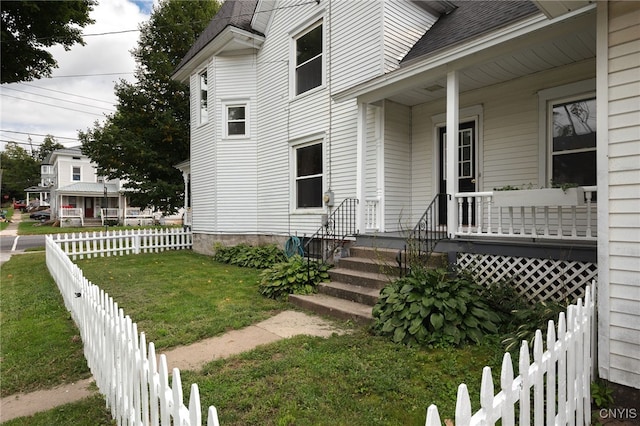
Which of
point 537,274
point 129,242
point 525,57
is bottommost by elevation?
point 129,242

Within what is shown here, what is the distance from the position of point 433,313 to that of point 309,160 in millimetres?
6206

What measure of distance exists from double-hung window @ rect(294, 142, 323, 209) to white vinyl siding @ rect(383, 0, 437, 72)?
2.72 meters

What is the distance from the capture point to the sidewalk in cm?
297

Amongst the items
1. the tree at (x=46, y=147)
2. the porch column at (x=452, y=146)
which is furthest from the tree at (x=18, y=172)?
the porch column at (x=452, y=146)

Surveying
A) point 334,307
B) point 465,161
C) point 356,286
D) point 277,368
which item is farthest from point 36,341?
point 465,161

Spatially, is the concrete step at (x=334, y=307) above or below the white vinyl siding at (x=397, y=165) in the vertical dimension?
below

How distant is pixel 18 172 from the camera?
58406 mm

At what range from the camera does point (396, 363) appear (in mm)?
3430

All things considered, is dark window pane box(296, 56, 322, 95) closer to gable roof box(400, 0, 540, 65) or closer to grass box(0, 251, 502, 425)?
gable roof box(400, 0, 540, 65)

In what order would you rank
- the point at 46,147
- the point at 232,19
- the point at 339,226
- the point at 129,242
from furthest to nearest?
the point at 46,147 < the point at 129,242 < the point at 232,19 < the point at 339,226

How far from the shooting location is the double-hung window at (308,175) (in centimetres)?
913

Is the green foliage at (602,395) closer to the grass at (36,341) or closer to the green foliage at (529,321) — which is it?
the green foliage at (529,321)

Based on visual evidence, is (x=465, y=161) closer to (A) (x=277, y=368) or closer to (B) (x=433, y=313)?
(B) (x=433, y=313)

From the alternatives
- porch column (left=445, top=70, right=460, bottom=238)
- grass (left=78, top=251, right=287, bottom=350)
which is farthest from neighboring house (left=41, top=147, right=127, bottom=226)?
porch column (left=445, top=70, right=460, bottom=238)
